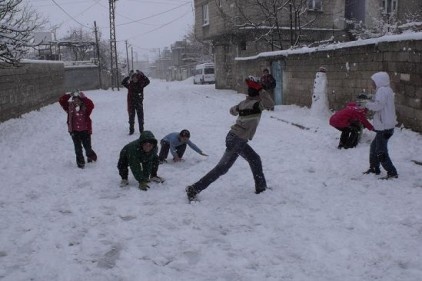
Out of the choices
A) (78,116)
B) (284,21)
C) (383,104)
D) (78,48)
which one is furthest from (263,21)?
(78,48)

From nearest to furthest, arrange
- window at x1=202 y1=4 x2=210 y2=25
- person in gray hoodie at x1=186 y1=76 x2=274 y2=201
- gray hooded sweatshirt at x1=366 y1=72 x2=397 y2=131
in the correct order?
person in gray hoodie at x1=186 y1=76 x2=274 y2=201 < gray hooded sweatshirt at x1=366 y1=72 x2=397 y2=131 < window at x1=202 y1=4 x2=210 y2=25

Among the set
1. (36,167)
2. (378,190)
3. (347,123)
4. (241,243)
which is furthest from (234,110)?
(36,167)

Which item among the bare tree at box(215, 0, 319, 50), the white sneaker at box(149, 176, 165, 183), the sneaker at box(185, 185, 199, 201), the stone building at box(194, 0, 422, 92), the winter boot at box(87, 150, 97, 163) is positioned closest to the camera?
the sneaker at box(185, 185, 199, 201)

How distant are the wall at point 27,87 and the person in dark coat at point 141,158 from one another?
8.38m

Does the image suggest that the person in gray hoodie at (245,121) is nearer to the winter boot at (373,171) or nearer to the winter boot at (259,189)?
the winter boot at (259,189)

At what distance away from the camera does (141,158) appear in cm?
602

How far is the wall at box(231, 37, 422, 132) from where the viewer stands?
8344 mm

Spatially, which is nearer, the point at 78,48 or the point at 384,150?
the point at 384,150

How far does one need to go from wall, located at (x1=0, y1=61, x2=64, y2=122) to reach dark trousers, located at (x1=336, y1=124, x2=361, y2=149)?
33.3 ft

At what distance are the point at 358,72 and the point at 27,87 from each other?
13276mm

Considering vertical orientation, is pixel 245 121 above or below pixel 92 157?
above

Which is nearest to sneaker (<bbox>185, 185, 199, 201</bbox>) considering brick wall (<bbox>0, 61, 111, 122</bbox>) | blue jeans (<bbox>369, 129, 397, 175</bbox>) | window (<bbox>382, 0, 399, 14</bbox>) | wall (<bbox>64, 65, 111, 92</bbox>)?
Answer: blue jeans (<bbox>369, 129, 397, 175</bbox>)

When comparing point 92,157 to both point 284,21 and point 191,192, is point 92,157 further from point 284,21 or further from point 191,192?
point 284,21

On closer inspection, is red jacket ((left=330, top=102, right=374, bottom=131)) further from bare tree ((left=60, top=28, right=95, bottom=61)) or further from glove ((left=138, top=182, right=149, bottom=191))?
bare tree ((left=60, top=28, right=95, bottom=61))
